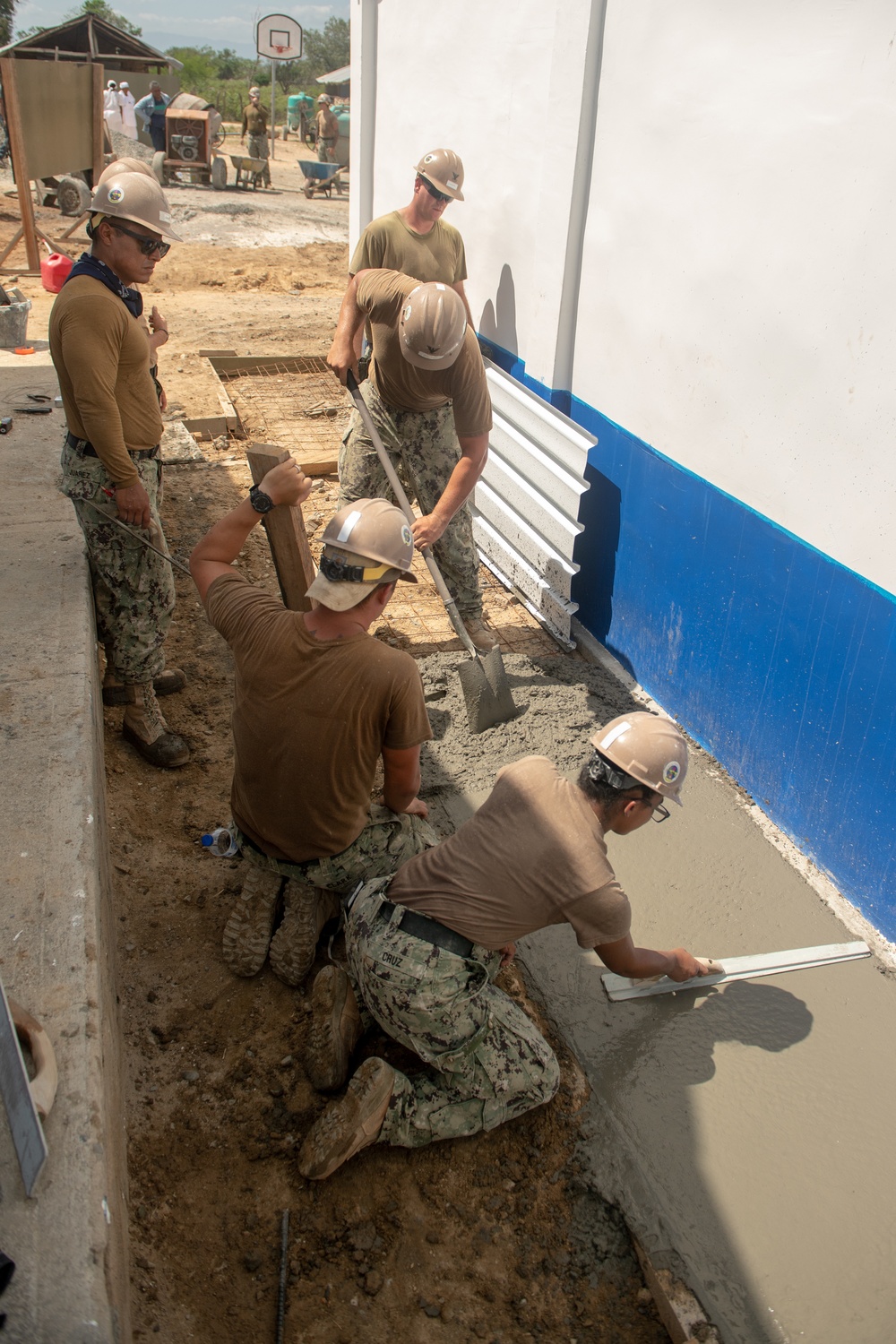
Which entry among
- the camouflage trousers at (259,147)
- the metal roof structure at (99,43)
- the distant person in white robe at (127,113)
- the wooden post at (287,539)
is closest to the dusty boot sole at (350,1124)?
the wooden post at (287,539)

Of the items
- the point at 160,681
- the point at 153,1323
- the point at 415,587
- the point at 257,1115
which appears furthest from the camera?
the point at 415,587

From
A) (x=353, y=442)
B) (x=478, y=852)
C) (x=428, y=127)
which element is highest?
(x=428, y=127)

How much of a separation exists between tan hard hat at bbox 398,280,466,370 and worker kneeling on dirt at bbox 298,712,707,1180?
2.27 meters

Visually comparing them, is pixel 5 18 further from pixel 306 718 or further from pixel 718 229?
pixel 306 718

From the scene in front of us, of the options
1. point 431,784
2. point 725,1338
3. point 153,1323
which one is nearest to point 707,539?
point 431,784

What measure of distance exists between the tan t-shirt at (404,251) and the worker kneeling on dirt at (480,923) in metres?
3.65

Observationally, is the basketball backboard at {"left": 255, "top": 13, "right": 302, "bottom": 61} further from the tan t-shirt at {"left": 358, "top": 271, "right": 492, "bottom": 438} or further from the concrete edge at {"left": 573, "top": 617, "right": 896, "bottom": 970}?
the concrete edge at {"left": 573, "top": 617, "right": 896, "bottom": 970}

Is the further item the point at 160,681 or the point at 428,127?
the point at 428,127

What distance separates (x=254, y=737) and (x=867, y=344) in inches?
93.5

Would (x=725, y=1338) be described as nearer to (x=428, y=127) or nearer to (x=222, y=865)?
(x=222, y=865)

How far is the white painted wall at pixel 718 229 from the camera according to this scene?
3.13 metres

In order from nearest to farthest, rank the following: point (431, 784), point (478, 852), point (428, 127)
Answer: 1. point (478, 852)
2. point (431, 784)
3. point (428, 127)

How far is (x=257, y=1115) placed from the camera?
262 cm

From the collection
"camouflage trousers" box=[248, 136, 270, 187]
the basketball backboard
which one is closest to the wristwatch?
"camouflage trousers" box=[248, 136, 270, 187]
